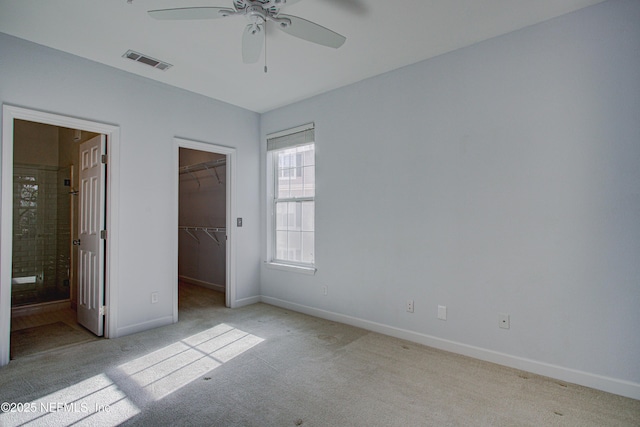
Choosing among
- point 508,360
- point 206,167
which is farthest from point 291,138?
point 508,360

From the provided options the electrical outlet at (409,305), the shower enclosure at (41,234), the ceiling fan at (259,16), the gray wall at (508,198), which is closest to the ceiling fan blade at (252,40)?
the ceiling fan at (259,16)

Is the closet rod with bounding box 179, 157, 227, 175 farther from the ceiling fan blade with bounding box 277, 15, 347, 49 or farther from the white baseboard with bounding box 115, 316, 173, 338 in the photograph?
the ceiling fan blade with bounding box 277, 15, 347, 49

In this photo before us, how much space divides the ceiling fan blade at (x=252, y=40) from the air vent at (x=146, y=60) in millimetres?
1196

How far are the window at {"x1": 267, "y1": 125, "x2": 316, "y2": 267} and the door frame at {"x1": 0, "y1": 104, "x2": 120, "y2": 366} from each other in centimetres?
188

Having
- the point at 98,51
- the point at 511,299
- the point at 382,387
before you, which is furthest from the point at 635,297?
the point at 98,51

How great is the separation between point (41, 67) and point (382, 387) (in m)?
3.83

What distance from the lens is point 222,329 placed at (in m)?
3.50

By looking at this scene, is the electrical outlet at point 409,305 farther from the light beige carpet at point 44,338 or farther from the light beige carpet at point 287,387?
the light beige carpet at point 44,338

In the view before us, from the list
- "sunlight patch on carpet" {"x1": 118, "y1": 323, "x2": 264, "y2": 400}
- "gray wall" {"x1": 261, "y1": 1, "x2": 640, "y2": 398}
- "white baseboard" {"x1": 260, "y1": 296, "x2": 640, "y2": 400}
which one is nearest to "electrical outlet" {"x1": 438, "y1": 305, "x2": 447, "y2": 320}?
"gray wall" {"x1": 261, "y1": 1, "x2": 640, "y2": 398}

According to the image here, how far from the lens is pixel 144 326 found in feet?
11.4

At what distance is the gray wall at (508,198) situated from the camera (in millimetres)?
2242

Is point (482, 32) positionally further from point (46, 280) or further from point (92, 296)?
point (46, 280)

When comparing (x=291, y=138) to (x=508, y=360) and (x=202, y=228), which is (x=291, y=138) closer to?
(x=202, y=228)

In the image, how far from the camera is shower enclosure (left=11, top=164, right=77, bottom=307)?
425 cm
